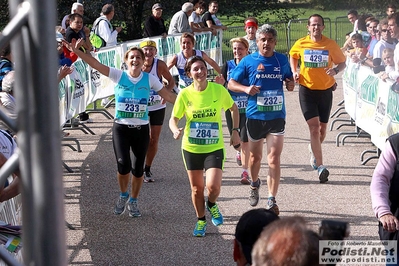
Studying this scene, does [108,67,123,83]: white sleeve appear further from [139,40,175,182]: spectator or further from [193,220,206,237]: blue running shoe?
[193,220,206,237]: blue running shoe

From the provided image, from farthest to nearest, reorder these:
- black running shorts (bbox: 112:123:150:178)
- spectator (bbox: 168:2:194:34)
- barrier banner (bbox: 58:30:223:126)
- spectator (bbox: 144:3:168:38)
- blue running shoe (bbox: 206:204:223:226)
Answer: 1. spectator (bbox: 168:2:194:34)
2. spectator (bbox: 144:3:168:38)
3. barrier banner (bbox: 58:30:223:126)
4. black running shorts (bbox: 112:123:150:178)
5. blue running shoe (bbox: 206:204:223:226)

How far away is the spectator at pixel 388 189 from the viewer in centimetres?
435

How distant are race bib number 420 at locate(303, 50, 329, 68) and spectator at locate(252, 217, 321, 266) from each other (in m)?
7.71

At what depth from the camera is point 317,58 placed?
1005 centimetres

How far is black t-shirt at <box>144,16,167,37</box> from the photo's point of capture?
19.3 m

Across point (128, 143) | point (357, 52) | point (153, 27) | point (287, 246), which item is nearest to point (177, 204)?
point (128, 143)

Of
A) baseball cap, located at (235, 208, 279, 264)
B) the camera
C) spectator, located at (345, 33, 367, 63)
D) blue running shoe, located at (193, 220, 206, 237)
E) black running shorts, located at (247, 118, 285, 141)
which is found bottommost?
blue running shoe, located at (193, 220, 206, 237)

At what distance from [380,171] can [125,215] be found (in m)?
4.64

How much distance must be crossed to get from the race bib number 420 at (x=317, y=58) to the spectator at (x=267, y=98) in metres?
1.66

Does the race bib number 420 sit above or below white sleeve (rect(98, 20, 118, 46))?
below

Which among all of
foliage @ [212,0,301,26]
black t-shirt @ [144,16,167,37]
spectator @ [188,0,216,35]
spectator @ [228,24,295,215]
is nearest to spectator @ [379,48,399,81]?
spectator @ [228,24,295,215]

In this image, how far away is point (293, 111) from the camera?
16.3m

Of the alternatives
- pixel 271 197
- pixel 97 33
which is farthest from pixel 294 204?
pixel 97 33

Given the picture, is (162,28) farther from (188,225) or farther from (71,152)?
(188,225)
